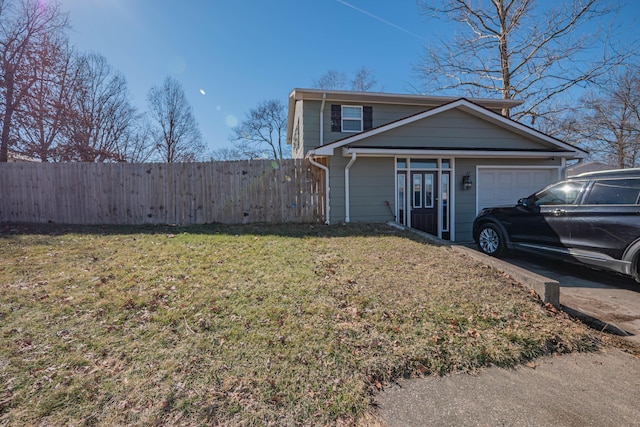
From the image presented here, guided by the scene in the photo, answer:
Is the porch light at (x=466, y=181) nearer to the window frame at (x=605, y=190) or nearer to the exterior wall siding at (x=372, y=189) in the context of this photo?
the exterior wall siding at (x=372, y=189)

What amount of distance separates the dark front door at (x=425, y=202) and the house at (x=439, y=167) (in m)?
0.03

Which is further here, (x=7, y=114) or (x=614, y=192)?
(x=7, y=114)

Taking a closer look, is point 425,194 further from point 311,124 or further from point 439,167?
point 311,124

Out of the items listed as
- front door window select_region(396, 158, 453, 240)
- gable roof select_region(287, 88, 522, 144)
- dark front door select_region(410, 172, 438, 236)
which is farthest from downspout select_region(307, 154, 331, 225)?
gable roof select_region(287, 88, 522, 144)

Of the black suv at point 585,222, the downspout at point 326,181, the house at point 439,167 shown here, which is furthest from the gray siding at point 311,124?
the black suv at point 585,222

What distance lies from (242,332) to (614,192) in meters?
5.99

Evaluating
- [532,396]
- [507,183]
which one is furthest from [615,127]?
[532,396]

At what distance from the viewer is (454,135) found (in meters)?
9.55

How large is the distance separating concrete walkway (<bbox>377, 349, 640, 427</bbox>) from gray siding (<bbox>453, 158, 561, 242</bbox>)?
7.00 metres

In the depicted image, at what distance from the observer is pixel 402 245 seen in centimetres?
637

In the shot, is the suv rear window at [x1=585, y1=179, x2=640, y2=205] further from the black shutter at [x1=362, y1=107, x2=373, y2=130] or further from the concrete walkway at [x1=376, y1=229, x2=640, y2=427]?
the black shutter at [x1=362, y1=107, x2=373, y2=130]

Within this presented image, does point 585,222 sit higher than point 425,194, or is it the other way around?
point 425,194

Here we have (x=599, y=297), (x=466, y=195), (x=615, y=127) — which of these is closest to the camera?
(x=599, y=297)

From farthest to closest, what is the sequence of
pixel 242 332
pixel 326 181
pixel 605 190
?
1. pixel 326 181
2. pixel 605 190
3. pixel 242 332
